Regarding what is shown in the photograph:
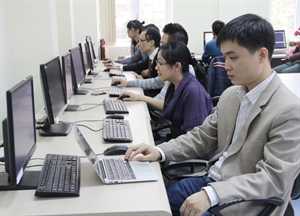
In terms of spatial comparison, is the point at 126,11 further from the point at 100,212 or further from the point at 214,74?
the point at 100,212

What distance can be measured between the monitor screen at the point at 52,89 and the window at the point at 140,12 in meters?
4.76

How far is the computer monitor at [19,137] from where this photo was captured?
3.71 ft

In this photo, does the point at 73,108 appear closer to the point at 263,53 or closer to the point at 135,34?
the point at 263,53

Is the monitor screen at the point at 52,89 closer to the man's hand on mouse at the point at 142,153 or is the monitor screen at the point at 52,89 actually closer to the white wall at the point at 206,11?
the man's hand on mouse at the point at 142,153

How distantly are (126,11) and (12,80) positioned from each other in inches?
138

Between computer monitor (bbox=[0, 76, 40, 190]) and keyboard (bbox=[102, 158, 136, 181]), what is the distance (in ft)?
0.91

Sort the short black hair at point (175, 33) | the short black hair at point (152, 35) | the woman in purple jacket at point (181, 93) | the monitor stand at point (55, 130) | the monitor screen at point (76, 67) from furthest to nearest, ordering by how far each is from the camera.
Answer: the short black hair at point (152, 35), the short black hair at point (175, 33), the monitor screen at point (76, 67), the woman in purple jacket at point (181, 93), the monitor stand at point (55, 130)

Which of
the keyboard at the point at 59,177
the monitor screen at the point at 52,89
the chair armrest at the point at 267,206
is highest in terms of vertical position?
the monitor screen at the point at 52,89

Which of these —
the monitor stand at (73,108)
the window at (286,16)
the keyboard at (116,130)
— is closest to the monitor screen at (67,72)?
the monitor stand at (73,108)

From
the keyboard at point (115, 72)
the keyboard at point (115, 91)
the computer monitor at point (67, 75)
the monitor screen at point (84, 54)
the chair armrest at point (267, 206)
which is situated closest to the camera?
the chair armrest at point (267, 206)

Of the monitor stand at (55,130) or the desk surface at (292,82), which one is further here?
the desk surface at (292,82)

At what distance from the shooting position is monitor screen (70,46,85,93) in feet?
8.90

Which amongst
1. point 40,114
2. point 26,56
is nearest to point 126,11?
point 26,56

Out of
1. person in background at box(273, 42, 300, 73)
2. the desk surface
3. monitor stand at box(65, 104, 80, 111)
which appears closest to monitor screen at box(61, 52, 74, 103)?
monitor stand at box(65, 104, 80, 111)
